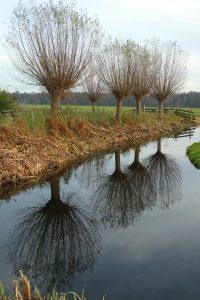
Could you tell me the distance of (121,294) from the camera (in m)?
5.91

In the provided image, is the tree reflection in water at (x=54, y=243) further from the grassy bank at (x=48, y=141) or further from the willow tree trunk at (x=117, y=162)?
the willow tree trunk at (x=117, y=162)

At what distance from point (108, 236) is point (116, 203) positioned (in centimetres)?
288

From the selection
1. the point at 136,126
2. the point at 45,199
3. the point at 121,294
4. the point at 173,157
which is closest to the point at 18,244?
the point at 121,294

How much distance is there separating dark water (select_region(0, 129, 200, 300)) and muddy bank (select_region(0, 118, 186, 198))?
88 centimetres

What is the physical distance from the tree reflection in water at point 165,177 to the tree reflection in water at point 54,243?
9.59ft

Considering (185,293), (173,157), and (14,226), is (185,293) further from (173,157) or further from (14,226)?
(173,157)

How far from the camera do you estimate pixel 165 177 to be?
15.2 metres

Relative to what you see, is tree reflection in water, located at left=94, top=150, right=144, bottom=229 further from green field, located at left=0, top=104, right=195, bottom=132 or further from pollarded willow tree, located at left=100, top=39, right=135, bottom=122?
pollarded willow tree, located at left=100, top=39, right=135, bottom=122

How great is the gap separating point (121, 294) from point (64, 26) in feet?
65.3

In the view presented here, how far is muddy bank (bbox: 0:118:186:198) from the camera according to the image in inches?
506

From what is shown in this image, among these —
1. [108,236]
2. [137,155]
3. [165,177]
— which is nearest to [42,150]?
[165,177]

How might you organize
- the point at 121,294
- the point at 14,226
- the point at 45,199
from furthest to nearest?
1. the point at 45,199
2. the point at 14,226
3. the point at 121,294

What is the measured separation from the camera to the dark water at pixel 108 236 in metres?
6.30

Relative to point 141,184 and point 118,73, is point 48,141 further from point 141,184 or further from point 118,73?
Result: point 118,73
